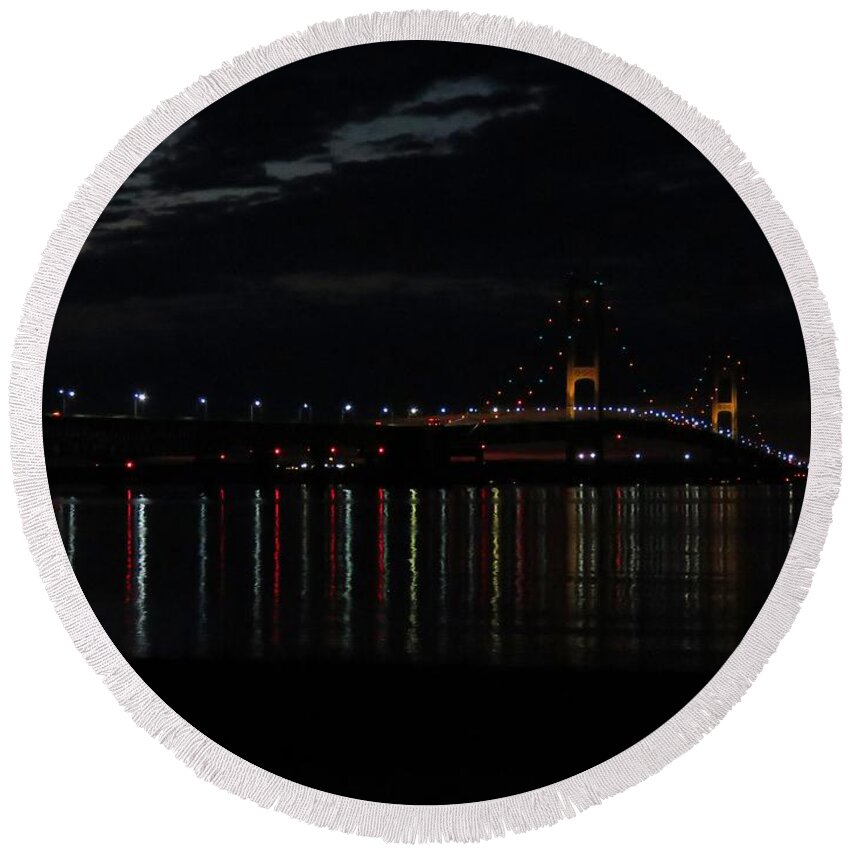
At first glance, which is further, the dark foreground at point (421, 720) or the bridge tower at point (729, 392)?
the bridge tower at point (729, 392)

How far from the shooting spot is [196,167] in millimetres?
3348

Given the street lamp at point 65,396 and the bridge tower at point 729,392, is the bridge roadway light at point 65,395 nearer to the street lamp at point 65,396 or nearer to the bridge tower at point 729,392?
the street lamp at point 65,396

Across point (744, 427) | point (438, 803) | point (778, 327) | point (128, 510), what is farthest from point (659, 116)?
point (128, 510)

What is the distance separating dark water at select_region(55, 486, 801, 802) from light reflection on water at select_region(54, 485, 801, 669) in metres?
0.02

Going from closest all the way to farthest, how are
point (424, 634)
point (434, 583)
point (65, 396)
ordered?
1. point (65, 396)
2. point (424, 634)
3. point (434, 583)

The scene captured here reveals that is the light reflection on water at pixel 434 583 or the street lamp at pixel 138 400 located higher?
the street lamp at pixel 138 400

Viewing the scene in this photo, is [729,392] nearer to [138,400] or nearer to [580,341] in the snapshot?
[138,400]

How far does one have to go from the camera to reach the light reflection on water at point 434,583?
3824 mm

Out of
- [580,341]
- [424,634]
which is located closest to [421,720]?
[424,634]

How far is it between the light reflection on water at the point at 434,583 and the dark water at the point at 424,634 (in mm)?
A: 16

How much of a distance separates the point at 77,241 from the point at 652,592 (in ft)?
10.3

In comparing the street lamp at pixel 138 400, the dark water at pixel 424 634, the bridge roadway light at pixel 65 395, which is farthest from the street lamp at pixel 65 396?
the dark water at pixel 424 634

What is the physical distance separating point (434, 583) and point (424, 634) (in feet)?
5.23

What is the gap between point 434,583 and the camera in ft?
18.9
